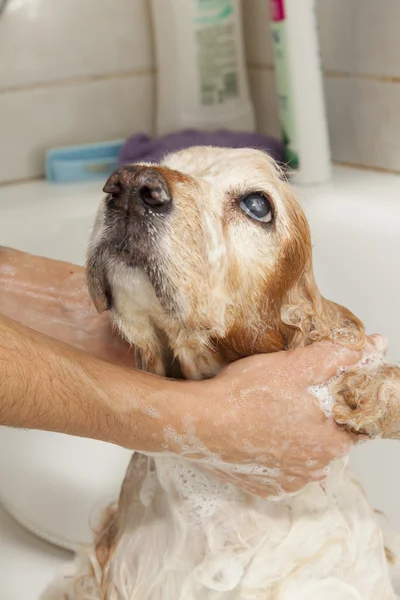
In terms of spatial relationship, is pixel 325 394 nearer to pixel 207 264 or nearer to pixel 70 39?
pixel 207 264

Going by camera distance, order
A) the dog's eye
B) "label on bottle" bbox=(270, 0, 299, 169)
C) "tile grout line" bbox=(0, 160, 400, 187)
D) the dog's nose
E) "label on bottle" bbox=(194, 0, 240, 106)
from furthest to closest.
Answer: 1. "label on bottle" bbox=(194, 0, 240, 106)
2. "tile grout line" bbox=(0, 160, 400, 187)
3. "label on bottle" bbox=(270, 0, 299, 169)
4. the dog's eye
5. the dog's nose

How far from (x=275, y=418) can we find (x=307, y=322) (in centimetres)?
13

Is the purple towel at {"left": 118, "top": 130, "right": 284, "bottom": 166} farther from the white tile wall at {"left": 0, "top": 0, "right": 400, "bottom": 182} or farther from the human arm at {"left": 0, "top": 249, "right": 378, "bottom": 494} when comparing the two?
the human arm at {"left": 0, "top": 249, "right": 378, "bottom": 494}

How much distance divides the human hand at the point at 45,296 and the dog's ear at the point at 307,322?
0.31 m

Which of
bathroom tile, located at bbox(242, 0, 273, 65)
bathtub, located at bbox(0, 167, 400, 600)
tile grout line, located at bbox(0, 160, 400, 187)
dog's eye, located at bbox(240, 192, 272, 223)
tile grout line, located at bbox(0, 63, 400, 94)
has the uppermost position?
bathroom tile, located at bbox(242, 0, 273, 65)

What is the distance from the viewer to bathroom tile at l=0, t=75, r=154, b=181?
199cm

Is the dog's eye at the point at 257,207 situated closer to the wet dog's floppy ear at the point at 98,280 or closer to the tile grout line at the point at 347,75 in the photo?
the wet dog's floppy ear at the point at 98,280

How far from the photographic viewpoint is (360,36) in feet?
5.62

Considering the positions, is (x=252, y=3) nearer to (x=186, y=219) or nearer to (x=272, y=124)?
(x=272, y=124)

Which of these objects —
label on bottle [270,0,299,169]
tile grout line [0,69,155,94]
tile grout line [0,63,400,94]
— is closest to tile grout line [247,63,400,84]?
tile grout line [0,63,400,94]

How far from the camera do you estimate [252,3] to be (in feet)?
6.48

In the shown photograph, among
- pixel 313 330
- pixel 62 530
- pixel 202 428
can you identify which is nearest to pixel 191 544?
pixel 202 428

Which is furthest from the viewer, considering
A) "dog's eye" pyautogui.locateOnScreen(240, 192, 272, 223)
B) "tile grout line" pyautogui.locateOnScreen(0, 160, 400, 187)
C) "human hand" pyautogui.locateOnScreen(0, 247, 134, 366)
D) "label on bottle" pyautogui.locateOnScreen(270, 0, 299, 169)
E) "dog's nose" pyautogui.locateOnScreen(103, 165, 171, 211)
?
"tile grout line" pyautogui.locateOnScreen(0, 160, 400, 187)

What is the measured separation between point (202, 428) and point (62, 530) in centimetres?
75
